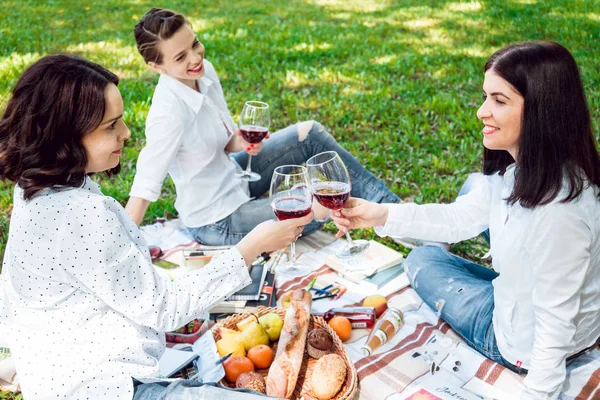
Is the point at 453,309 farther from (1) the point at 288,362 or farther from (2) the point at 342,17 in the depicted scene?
(2) the point at 342,17

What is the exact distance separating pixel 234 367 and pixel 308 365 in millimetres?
383

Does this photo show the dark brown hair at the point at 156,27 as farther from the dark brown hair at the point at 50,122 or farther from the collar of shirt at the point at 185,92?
the dark brown hair at the point at 50,122

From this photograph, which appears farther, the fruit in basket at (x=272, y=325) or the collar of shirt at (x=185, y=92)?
the collar of shirt at (x=185, y=92)

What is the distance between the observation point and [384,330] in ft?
11.5

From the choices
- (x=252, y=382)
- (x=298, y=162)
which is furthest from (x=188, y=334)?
(x=298, y=162)

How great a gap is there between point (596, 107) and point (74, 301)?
5920 millimetres

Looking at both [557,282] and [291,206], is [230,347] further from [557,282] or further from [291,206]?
[557,282]

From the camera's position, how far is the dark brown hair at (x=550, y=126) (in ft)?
8.70

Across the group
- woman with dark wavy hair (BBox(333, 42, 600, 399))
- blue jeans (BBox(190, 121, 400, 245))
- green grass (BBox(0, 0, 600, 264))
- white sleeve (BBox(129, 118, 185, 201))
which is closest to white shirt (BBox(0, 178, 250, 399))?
white sleeve (BBox(129, 118, 185, 201))

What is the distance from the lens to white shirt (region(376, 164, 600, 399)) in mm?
2609

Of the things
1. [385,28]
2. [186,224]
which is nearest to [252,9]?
[385,28]

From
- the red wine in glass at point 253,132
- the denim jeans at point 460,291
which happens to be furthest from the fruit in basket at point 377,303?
the red wine in glass at point 253,132

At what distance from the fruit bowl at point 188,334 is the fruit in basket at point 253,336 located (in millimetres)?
348

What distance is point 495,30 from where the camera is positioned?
9.12 m
